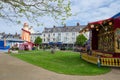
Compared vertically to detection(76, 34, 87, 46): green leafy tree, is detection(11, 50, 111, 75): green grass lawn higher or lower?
lower

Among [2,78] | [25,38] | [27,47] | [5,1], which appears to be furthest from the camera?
[25,38]

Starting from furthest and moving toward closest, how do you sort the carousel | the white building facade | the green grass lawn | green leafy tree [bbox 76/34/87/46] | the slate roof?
the white building facade
the slate roof
green leafy tree [bbox 76/34/87/46]
the carousel
the green grass lawn

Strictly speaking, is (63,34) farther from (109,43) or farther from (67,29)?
(109,43)

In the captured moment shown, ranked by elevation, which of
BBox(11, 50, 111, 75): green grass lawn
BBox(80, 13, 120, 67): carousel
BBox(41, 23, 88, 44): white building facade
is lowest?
BBox(11, 50, 111, 75): green grass lawn

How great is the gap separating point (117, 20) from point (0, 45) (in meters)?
50.1

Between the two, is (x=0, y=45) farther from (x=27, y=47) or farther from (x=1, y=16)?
(x=1, y=16)

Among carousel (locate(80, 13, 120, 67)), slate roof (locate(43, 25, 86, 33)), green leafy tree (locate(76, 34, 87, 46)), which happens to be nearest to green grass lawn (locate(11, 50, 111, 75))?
carousel (locate(80, 13, 120, 67))

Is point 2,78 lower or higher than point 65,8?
lower

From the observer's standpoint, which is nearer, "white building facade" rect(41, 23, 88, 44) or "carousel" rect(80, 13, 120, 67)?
"carousel" rect(80, 13, 120, 67)

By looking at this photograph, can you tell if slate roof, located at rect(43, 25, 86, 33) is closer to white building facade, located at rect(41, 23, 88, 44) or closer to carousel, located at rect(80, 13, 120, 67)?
white building facade, located at rect(41, 23, 88, 44)

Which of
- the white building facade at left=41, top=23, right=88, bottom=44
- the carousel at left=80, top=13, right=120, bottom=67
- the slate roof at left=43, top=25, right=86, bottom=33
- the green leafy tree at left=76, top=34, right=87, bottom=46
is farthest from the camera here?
the white building facade at left=41, top=23, right=88, bottom=44

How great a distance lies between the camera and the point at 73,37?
113m

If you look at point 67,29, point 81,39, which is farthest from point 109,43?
point 67,29

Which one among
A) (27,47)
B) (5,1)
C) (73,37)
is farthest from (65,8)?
(73,37)
